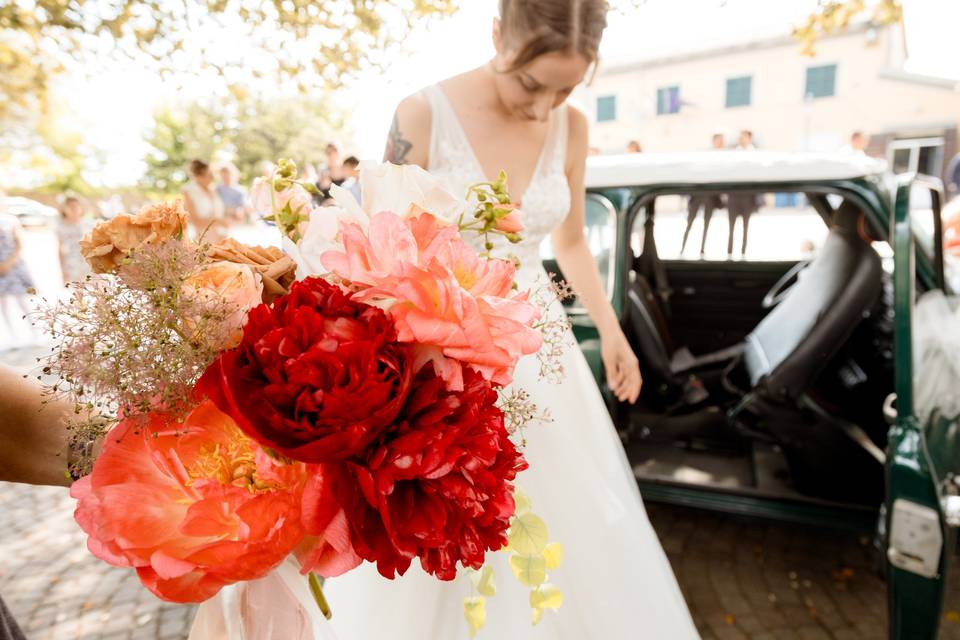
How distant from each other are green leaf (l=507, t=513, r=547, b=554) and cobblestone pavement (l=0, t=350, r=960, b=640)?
1974 mm

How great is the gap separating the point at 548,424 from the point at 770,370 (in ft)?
4.83

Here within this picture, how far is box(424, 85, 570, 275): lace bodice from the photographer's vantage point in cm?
177

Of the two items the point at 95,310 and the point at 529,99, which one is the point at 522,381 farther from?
the point at 95,310

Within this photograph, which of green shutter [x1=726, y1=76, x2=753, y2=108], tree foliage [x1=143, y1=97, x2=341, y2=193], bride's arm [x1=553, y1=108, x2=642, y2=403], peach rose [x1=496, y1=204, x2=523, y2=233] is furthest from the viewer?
tree foliage [x1=143, y1=97, x2=341, y2=193]

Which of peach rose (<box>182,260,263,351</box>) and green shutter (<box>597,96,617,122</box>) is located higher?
green shutter (<box>597,96,617,122</box>)

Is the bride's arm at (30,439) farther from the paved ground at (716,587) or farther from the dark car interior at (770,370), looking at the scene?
the dark car interior at (770,370)

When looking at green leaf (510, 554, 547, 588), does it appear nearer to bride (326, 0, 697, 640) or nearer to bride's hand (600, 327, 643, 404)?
bride (326, 0, 697, 640)

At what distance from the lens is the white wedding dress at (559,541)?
1.38 metres

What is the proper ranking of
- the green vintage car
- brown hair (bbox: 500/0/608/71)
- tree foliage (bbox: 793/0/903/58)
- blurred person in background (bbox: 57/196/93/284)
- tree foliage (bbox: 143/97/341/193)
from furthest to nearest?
tree foliage (bbox: 143/97/341/193)
blurred person in background (bbox: 57/196/93/284)
tree foliage (bbox: 793/0/903/58)
the green vintage car
brown hair (bbox: 500/0/608/71)

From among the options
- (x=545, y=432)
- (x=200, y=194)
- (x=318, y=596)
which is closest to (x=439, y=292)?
(x=318, y=596)

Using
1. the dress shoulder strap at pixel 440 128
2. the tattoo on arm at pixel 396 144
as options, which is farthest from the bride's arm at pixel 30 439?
the dress shoulder strap at pixel 440 128

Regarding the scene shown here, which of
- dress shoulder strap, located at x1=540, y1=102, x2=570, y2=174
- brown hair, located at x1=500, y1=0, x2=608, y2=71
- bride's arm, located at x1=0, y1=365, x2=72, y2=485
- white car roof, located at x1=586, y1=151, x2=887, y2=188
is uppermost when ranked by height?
brown hair, located at x1=500, y1=0, x2=608, y2=71

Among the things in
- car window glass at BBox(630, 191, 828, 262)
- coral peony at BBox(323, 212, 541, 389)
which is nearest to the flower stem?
coral peony at BBox(323, 212, 541, 389)

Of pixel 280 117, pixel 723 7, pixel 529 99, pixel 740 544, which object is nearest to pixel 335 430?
pixel 529 99
